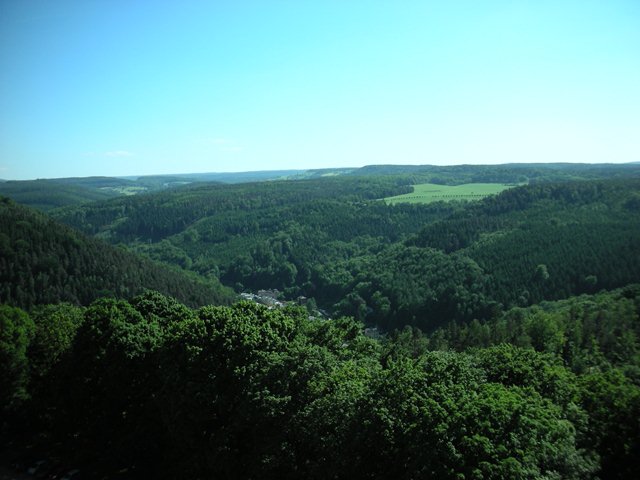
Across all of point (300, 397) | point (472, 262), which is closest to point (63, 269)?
point (300, 397)

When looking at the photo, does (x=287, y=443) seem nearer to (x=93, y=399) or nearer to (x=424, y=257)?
(x=93, y=399)

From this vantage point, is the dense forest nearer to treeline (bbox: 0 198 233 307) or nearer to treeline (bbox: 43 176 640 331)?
treeline (bbox: 43 176 640 331)

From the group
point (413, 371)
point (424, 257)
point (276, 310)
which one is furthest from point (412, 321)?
point (413, 371)

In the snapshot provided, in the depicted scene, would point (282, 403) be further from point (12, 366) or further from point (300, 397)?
point (12, 366)

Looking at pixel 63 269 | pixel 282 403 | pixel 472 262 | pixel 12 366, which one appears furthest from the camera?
pixel 472 262

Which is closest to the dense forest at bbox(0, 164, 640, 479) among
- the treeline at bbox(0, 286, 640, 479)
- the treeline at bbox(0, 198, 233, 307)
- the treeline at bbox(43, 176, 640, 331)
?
the treeline at bbox(0, 286, 640, 479)
